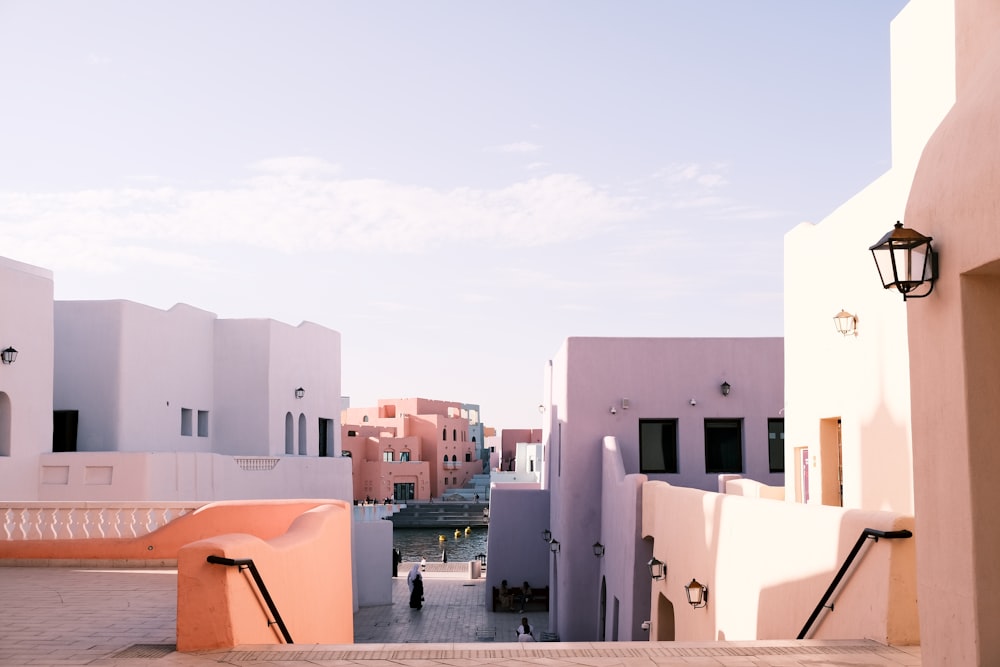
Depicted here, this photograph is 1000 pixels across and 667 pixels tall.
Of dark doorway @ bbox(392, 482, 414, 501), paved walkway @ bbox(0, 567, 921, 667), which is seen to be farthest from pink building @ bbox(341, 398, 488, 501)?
paved walkway @ bbox(0, 567, 921, 667)

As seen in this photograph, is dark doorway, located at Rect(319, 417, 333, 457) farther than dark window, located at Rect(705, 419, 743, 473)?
Yes

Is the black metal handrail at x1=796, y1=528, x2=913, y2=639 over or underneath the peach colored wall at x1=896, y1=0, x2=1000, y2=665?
underneath

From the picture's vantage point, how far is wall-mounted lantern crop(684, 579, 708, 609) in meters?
11.5

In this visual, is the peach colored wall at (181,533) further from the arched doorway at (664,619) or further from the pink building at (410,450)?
the pink building at (410,450)

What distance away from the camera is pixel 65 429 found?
2339 cm

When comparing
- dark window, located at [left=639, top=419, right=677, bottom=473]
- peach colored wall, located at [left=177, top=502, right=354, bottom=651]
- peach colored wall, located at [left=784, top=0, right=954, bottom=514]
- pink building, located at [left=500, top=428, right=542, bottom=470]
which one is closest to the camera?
peach colored wall, located at [left=177, top=502, right=354, bottom=651]

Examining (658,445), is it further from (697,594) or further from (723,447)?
(697,594)

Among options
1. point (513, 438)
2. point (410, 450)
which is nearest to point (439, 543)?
point (410, 450)

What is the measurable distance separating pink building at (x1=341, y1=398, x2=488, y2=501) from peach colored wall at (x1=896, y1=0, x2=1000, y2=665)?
6140cm

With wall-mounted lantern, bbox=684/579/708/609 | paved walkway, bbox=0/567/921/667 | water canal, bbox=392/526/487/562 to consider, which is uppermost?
paved walkway, bbox=0/567/921/667

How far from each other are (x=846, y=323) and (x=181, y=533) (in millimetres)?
8775

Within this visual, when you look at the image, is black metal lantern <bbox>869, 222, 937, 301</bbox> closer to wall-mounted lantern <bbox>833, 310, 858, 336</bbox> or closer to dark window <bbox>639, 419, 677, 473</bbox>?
wall-mounted lantern <bbox>833, 310, 858, 336</bbox>

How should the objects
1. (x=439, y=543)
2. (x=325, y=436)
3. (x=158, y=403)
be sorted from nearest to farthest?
1. (x=158, y=403)
2. (x=325, y=436)
3. (x=439, y=543)

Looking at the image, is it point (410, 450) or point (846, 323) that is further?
point (410, 450)
